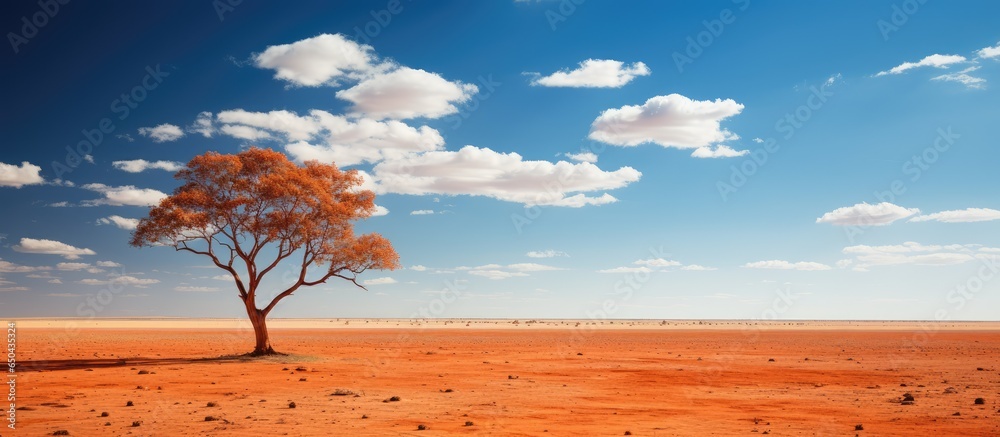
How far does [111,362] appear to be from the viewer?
33.9 m

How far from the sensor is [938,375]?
2939 centimetres

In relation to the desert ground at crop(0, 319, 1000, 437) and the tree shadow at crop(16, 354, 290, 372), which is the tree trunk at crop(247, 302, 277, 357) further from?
the desert ground at crop(0, 319, 1000, 437)

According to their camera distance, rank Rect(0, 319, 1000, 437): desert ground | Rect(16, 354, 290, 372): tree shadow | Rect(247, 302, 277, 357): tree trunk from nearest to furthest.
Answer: Rect(0, 319, 1000, 437): desert ground
Rect(16, 354, 290, 372): tree shadow
Rect(247, 302, 277, 357): tree trunk

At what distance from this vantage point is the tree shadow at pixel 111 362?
30.7 m

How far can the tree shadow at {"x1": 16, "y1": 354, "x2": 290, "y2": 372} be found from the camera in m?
30.7

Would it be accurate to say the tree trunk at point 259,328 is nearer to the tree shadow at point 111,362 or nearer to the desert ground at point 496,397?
the tree shadow at point 111,362

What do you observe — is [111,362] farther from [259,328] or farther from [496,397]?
[496,397]

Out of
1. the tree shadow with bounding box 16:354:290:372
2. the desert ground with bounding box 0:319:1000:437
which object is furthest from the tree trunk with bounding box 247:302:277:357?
the desert ground with bounding box 0:319:1000:437

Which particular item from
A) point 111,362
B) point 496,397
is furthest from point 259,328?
point 496,397

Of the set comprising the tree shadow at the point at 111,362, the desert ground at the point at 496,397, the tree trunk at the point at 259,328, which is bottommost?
the desert ground at the point at 496,397

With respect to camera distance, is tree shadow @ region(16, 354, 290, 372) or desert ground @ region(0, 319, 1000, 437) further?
tree shadow @ region(16, 354, 290, 372)

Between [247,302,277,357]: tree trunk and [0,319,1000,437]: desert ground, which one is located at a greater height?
[247,302,277,357]: tree trunk

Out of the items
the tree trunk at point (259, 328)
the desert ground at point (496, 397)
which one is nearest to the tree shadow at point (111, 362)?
the desert ground at point (496, 397)

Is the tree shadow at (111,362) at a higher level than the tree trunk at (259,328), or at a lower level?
lower
